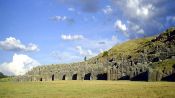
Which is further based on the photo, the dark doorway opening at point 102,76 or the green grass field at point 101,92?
the dark doorway opening at point 102,76

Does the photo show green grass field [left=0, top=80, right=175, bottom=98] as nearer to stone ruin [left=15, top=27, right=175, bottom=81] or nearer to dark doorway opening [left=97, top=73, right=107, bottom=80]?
stone ruin [left=15, top=27, right=175, bottom=81]

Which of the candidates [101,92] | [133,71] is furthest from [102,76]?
[101,92]

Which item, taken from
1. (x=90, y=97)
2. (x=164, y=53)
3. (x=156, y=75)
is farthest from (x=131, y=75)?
(x=90, y=97)

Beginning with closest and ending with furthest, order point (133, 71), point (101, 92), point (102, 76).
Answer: point (101, 92)
point (133, 71)
point (102, 76)

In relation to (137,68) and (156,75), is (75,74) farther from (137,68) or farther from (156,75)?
(156,75)

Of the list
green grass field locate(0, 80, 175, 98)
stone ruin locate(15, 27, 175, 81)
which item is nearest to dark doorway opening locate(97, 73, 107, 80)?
stone ruin locate(15, 27, 175, 81)

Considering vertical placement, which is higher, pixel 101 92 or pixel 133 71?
pixel 133 71

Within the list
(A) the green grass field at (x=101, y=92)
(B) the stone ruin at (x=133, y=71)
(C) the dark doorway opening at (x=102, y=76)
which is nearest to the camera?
(A) the green grass field at (x=101, y=92)

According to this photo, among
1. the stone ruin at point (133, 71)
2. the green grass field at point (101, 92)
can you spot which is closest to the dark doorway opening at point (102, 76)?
the stone ruin at point (133, 71)

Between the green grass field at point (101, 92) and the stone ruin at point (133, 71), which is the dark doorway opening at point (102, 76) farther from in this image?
the green grass field at point (101, 92)

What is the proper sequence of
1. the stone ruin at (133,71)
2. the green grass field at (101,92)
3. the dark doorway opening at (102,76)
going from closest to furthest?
the green grass field at (101,92) → the stone ruin at (133,71) → the dark doorway opening at (102,76)

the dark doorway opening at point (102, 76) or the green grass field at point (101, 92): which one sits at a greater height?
the dark doorway opening at point (102, 76)

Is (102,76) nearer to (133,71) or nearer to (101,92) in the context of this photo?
(133,71)

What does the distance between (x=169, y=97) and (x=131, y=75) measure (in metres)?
56.7
